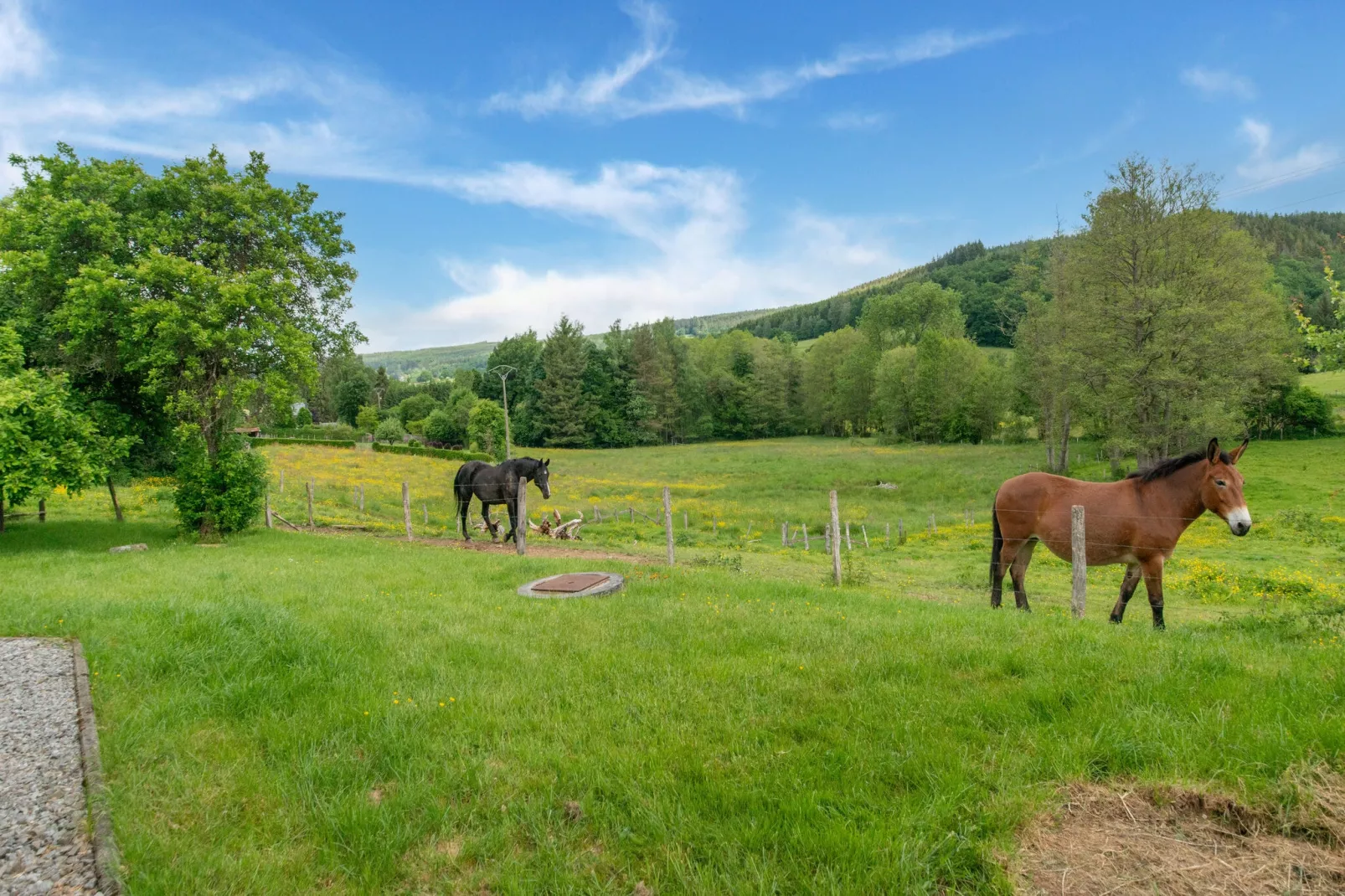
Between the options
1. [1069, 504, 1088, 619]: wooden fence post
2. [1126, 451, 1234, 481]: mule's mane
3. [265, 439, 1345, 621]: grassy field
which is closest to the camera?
[1069, 504, 1088, 619]: wooden fence post

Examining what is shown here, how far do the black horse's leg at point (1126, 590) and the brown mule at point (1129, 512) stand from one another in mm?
13

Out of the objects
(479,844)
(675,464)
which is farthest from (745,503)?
(479,844)

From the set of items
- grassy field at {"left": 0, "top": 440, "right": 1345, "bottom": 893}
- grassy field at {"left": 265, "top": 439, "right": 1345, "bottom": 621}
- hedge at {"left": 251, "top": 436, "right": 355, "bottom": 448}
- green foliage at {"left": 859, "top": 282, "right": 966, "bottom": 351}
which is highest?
green foliage at {"left": 859, "top": 282, "right": 966, "bottom": 351}

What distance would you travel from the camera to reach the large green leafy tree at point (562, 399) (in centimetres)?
7781

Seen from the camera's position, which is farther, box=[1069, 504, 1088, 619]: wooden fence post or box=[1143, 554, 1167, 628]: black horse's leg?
box=[1069, 504, 1088, 619]: wooden fence post

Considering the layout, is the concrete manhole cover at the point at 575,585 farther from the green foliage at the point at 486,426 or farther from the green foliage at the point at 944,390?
the green foliage at the point at 944,390

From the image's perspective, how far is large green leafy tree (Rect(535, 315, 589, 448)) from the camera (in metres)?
77.8

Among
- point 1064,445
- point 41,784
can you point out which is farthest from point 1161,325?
point 41,784

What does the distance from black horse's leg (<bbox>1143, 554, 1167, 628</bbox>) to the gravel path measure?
11044 millimetres

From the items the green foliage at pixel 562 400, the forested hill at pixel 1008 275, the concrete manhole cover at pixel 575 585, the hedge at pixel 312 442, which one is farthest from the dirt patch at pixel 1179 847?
the green foliage at pixel 562 400

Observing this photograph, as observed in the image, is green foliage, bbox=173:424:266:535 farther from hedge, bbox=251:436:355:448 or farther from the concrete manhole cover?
hedge, bbox=251:436:355:448

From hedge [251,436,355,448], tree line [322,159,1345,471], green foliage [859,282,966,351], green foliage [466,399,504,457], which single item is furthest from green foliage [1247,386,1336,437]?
hedge [251,436,355,448]

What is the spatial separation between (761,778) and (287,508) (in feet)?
89.3

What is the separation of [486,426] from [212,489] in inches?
1924
